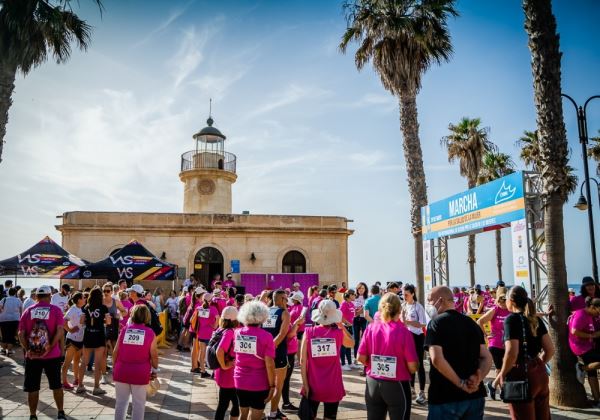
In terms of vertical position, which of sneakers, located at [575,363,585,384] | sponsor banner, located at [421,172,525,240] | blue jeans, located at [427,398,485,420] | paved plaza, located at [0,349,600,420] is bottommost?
paved plaza, located at [0,349,600,420]

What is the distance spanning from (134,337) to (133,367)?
0.35 metres

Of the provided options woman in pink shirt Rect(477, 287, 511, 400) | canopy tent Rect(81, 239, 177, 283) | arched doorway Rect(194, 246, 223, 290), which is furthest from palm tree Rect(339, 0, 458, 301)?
arched doorway Rect(194, 246, 223, 290)

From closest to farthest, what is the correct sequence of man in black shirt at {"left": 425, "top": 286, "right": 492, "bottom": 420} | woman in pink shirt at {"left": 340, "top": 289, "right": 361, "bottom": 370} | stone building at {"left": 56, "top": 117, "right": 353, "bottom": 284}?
1. man in black shirt at {"left": 425, "top": 286, "right": 492, "bottom": 420}
2. woman in pink shirt at {"left": 340, "top": 289, "right": 361, "bottom": 370}
3. stone building at {"left": 56, "top": 117, "right": 353, "bottom": 284}

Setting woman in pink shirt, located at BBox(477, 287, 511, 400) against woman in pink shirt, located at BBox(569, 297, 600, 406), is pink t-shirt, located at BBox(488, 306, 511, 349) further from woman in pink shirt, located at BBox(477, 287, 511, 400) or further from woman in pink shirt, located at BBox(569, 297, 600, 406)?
woman in pink shirt, located at BBox(569, 297, 600, 406)

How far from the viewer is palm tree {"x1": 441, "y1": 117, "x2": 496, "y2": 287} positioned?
25.9 meters

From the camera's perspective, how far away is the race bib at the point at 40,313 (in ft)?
21.9

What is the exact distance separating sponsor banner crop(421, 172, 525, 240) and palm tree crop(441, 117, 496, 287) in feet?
40.5

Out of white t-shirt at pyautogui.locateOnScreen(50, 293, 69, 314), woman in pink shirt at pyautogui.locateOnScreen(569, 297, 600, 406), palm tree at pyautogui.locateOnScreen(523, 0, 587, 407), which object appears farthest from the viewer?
white t-shirt at pyautogui.locateOnScreen(50, 293, 69, 314)

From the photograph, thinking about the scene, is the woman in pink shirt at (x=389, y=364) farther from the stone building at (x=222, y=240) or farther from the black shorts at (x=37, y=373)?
the stone building at (x=222, y=240)

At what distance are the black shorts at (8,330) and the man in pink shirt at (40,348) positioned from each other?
7.32 metres

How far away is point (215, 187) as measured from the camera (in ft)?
94.2

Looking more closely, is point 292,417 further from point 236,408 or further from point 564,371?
point 564,371

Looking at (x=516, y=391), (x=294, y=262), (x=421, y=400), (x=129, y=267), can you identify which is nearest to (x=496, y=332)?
(x=421, y=400)

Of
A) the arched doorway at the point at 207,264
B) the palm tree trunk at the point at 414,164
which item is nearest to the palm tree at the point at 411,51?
the palm tree trunk at the point at 414,164
